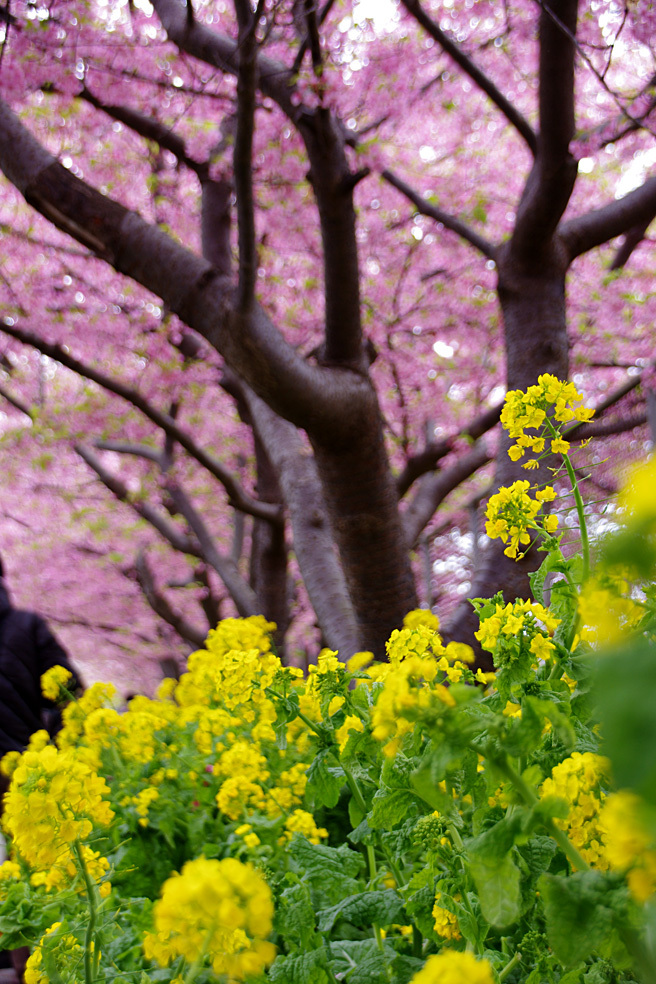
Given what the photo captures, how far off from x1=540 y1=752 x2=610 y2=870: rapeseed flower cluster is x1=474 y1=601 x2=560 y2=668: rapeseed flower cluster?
149 mm

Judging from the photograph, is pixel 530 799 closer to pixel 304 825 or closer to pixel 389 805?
pixel 389 805

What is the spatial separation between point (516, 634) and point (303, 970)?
0.66 metres

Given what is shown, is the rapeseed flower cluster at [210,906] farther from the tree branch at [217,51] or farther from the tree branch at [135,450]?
the tree branch at [135,450]

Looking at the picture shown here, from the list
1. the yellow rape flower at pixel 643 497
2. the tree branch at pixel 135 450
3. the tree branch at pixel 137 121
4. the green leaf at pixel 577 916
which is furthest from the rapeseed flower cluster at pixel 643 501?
the tree branch at pixel 135 450

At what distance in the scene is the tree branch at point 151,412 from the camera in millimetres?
4406

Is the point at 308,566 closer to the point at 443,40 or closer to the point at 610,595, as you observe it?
the point at 443,40

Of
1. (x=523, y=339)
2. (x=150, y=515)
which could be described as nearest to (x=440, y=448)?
(x=523, y=339)

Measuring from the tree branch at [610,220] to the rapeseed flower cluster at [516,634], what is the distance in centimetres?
322

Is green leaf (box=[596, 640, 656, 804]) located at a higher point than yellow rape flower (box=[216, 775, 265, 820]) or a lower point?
lower

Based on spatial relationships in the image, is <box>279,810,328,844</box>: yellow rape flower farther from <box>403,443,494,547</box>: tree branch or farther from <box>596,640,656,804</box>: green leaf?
<box>403,443,494,547</box>: tree branch

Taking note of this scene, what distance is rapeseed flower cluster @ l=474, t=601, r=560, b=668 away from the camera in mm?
973

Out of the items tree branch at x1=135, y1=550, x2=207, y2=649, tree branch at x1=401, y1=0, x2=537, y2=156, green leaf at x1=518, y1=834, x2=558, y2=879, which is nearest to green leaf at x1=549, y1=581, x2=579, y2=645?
green leaf at x1=518, y1=834, x2=558, y2=879

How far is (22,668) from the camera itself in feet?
11.3

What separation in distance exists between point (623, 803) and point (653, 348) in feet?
24.5
